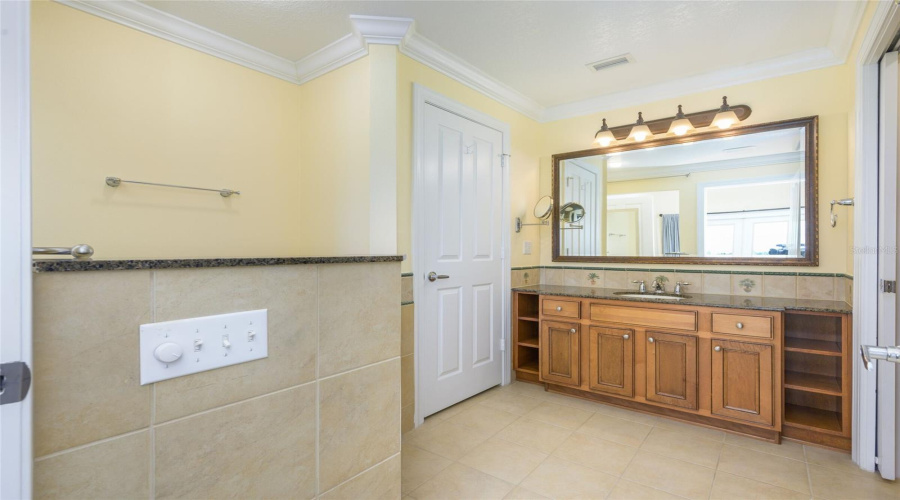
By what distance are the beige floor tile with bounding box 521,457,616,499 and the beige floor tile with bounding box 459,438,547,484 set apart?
0.05m

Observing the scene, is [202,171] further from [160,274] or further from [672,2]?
[672,2]

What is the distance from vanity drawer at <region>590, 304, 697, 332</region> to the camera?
2.50 m

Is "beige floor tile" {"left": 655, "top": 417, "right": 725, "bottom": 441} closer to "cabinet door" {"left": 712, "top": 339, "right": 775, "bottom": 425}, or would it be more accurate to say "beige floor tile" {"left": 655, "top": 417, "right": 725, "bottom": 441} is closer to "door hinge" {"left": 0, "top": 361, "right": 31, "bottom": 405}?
"cabinet door" {"left": 712, "top": 339, "right": 775, "bottom": 425}

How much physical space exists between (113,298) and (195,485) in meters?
0.43

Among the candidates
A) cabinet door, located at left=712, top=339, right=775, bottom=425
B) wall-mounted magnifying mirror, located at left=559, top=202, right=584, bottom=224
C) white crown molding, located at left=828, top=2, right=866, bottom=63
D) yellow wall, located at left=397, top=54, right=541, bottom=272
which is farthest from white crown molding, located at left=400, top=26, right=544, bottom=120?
cabinet door, located at left=712, top=339, right=775, bottom=425

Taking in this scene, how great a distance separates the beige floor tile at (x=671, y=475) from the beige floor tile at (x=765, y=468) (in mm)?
147

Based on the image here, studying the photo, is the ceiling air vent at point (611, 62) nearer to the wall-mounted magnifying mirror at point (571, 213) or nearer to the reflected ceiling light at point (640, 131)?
the reflected ceiling light at point (640, 131)

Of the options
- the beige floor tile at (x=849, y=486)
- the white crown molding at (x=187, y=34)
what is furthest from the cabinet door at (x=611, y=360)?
the white crown molding at (x=187, y=34)

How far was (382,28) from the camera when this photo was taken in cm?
227

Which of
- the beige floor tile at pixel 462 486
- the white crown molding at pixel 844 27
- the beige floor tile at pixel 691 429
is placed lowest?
the beige floor tile at pixel 462 486

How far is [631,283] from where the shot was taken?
3.20m

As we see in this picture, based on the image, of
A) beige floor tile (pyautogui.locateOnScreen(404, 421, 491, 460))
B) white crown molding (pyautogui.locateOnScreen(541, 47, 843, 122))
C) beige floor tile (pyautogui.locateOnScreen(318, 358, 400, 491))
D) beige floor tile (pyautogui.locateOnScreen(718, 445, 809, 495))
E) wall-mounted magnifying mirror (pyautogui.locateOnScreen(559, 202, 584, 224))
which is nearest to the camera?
beige floor tile (pyautogui.locateOnScreen(318, 358, 400, 491))

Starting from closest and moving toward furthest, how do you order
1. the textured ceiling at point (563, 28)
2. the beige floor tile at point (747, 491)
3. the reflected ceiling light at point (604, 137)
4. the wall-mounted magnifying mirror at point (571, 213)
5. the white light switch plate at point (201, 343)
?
the white light switch plate at point (201, 343) < the beige floor tile at point (747, 491) < the textured ceiling at point (563, 28) < the reflected ceiling light at point (604, 137) < the wall-mounted magnifying mirror at point (571, 213)

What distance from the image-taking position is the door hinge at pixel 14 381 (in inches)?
24.0
